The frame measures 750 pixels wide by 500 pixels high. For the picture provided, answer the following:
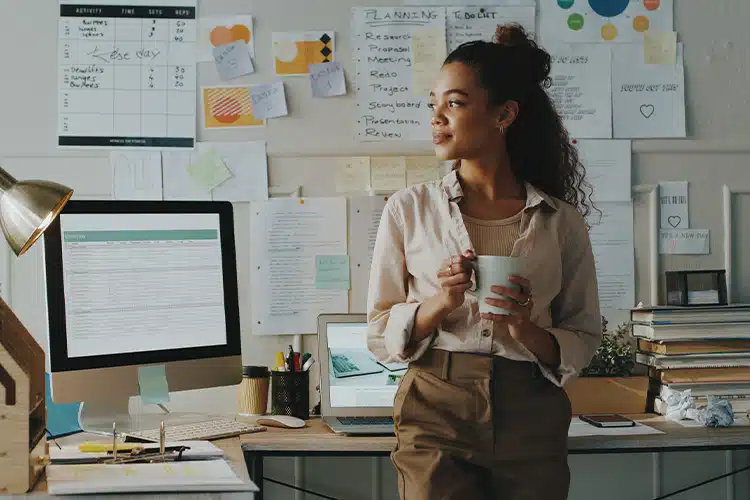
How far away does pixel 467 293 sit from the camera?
1.64 m

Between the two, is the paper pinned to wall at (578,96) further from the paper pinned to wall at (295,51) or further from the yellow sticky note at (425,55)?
the paper pinned to wall at (295,51)

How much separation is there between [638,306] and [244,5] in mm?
1375

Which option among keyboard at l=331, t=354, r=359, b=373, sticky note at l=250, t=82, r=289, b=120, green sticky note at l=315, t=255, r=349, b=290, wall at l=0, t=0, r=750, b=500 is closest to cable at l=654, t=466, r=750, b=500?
wall at l=0, t=0, r=750, b=500

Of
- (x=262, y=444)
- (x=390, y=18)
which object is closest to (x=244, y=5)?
(x=390, y=18)

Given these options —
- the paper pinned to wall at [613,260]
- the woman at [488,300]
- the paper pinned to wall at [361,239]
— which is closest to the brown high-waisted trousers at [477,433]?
the woman at [488,300]

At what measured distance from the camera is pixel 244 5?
8.29 feet

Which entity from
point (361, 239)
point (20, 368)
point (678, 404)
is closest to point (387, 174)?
point (361, 239)

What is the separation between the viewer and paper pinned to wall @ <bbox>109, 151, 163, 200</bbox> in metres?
2.48

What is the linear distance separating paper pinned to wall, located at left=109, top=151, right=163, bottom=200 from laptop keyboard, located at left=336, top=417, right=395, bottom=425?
80 centimetres

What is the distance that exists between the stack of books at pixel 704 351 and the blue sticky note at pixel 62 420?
145 centimetres

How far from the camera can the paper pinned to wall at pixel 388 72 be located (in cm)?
254

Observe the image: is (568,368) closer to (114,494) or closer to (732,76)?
(114,494)

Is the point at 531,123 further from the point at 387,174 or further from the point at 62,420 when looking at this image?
the point at 62,420

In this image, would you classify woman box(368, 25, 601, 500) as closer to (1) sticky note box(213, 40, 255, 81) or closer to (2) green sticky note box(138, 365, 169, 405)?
(2) green sticky note box(138, 365, 169, 405)
